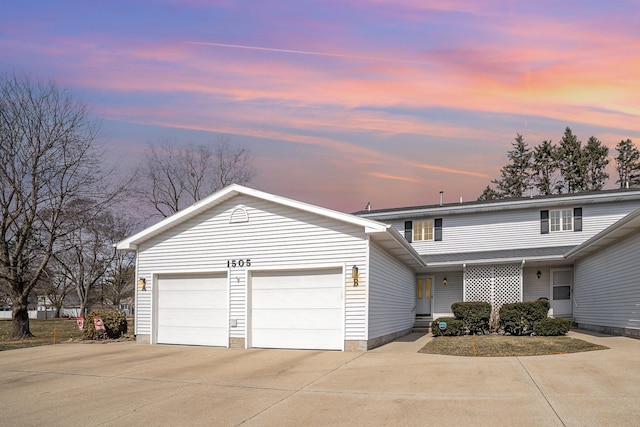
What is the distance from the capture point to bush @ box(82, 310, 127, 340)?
19047 millimetres

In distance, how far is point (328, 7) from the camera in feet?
45.7

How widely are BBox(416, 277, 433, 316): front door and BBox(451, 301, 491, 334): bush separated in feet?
20.6

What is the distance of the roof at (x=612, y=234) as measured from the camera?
46.7 ft

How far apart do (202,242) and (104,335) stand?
5529mm

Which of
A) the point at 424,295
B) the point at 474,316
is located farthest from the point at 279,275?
the point at 424,295

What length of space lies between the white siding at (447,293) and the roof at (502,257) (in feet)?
3.45

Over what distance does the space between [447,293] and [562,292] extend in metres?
4.88

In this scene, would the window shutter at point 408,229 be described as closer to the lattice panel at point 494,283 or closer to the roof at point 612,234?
the lattice panel at point 494,283

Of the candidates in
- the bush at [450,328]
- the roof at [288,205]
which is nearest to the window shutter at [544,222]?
the roof at [288,205]

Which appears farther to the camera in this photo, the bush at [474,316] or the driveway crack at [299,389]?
the bush at [474,316]

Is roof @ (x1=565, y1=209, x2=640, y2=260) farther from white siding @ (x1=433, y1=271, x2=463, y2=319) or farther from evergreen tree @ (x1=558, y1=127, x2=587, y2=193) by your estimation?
evergreen tree @ (x1=558, y1=127, x2=587, y2=193)

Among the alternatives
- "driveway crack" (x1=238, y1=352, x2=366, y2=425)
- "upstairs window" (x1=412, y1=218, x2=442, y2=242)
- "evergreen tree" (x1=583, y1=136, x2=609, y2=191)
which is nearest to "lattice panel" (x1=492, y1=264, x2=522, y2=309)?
"upstairs window" (x1=412, y1=218, x2=442, y2=242)

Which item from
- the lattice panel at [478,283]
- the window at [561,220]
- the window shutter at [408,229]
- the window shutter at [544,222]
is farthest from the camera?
the window shutter at [408,229]

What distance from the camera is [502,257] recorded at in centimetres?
2291
